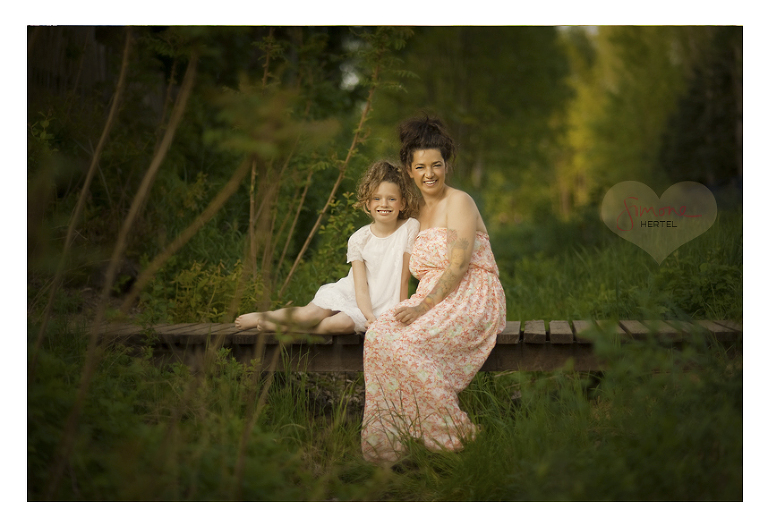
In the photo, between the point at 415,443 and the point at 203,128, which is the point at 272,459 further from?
the point at 203,128

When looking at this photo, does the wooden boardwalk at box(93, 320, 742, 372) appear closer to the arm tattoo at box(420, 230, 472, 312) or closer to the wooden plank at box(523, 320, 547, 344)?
the wooden plank at box(523, 320, 547, 344)

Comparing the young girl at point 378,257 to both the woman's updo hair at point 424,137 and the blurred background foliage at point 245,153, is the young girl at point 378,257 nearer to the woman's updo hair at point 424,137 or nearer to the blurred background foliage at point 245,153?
the woman's updo hair at point 424,137

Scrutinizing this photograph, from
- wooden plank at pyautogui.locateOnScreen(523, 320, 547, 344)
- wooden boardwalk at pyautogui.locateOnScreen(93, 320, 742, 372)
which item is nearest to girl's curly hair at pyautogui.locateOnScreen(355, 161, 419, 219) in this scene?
wooden boardwalk at pyautogui.locateOnScreen(93, 320, 742, 372)

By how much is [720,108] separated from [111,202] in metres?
9.57

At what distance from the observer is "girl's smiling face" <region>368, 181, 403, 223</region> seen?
311 cm

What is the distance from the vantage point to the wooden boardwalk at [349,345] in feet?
9.93

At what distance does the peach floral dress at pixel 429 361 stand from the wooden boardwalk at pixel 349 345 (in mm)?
167

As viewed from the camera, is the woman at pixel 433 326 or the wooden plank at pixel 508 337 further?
the wooden plank at pixel 508 337

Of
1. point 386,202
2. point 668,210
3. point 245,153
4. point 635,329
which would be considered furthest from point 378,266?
point 668,210

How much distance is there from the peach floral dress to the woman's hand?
23 millimetres

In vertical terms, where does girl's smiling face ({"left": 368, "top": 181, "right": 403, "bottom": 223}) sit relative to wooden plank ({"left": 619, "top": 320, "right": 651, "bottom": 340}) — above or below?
above

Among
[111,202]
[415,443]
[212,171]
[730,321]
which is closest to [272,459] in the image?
[415,443]


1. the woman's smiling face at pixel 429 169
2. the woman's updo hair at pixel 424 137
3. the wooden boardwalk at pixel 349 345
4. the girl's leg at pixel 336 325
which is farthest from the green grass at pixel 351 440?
the woman's updo hair at pixel 424 137

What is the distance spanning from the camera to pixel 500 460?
251cm
